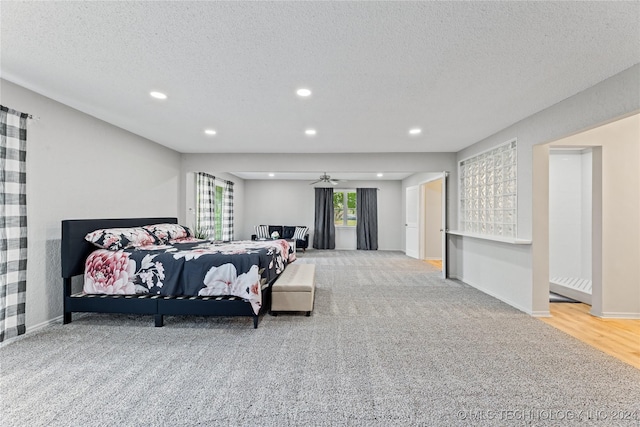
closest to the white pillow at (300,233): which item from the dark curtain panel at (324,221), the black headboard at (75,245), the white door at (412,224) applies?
the dark curtain panel at (324,221)

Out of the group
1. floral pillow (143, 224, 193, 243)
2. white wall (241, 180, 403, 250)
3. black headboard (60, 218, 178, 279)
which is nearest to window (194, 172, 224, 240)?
floral pillow (143, 224, 193, 243)

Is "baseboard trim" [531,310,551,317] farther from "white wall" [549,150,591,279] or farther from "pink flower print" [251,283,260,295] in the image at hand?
"pink flower print" [251,283,260,295]

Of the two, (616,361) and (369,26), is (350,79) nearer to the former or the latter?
(369,26)

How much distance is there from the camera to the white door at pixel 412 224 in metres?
8.18

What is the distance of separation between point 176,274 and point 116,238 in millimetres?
935

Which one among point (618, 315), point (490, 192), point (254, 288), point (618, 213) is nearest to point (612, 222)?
point (618, 213)

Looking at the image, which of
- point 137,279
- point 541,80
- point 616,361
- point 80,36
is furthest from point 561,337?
point 80,36

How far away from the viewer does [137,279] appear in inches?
121

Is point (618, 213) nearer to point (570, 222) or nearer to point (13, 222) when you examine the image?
point (570, 222)

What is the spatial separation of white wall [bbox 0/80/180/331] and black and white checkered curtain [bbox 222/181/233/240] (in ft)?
11.6

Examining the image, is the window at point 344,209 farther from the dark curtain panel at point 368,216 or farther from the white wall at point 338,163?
the white wall at point 338,163

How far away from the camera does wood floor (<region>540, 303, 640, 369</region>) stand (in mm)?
2531

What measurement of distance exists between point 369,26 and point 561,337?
→ 3.25 m

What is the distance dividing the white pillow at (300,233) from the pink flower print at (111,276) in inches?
233
